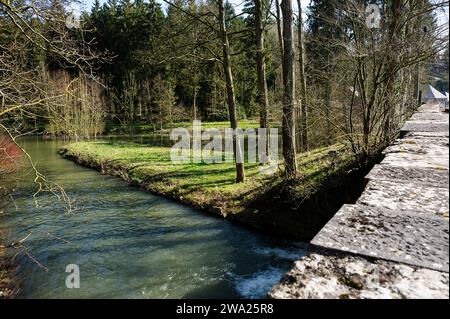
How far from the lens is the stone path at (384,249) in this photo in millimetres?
1708

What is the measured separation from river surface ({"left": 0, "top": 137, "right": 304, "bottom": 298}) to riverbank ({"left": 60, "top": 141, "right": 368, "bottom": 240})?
1.68 feet

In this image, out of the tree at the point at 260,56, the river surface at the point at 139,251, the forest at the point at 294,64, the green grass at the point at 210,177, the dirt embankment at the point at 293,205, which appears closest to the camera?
the forest at the point at 294,64


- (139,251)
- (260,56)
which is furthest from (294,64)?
(139,251)

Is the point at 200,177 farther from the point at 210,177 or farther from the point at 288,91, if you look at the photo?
the point at 288,91

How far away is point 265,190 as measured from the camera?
10.5 meters

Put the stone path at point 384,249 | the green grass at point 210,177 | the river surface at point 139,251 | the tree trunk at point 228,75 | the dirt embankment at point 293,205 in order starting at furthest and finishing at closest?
1. the tree trunk at point 228,75
2. the green grass at point 210,177
3. the dirt embankment at point 293,205
4. the river surface at point 139,251
5. the stone path at point 384,249

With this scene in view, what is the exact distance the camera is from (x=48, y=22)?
17.7ft

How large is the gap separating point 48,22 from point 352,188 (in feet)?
24.6

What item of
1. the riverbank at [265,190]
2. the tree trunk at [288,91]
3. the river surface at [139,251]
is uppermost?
the tree trunk at [288,91]

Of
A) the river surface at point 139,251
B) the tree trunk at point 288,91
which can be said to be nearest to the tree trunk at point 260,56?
the tree trunk at point 288,91

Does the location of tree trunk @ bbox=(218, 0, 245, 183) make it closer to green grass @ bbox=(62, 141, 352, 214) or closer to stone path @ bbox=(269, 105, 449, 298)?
green grass @ bbox=(62, 141, 352, 214)

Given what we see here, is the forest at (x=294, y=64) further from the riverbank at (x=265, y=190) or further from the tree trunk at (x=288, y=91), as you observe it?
the riverbank at (x=265, y=190)

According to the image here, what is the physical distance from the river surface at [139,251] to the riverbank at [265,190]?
20.1 inches

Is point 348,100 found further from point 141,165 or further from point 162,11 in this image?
point 162,11
